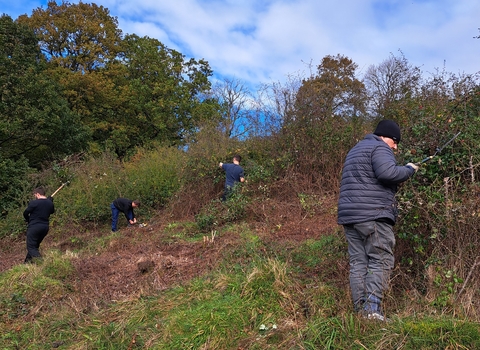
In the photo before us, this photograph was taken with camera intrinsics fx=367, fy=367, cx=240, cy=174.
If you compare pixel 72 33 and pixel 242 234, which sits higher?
pixel 72 33

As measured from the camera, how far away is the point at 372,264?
3.21 m

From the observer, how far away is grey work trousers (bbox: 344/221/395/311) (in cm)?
312

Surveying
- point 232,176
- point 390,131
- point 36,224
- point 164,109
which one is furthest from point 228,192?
point 164,109

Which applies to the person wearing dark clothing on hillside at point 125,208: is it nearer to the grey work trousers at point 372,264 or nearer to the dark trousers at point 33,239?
the dark trousers at point 33,239

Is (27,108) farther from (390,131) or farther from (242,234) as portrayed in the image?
(390,131)

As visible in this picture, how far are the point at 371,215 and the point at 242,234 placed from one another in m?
3.47

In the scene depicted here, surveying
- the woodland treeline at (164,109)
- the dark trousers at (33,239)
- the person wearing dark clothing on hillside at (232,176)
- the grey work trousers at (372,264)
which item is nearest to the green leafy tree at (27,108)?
the woodland treeline at (164,109)

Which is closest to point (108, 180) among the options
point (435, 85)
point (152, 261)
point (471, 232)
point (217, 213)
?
point (217, 213)

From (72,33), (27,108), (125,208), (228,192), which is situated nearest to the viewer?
(228,192)

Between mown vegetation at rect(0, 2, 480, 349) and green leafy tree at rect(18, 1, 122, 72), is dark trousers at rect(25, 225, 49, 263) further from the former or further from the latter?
green leafy tree at rect(18, 1, 122, 72)

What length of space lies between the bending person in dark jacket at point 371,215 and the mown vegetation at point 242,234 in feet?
0.80

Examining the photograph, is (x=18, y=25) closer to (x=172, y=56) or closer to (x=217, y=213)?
(x=172, y=56)

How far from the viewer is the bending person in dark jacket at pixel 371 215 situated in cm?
314

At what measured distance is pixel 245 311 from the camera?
3.45 m
